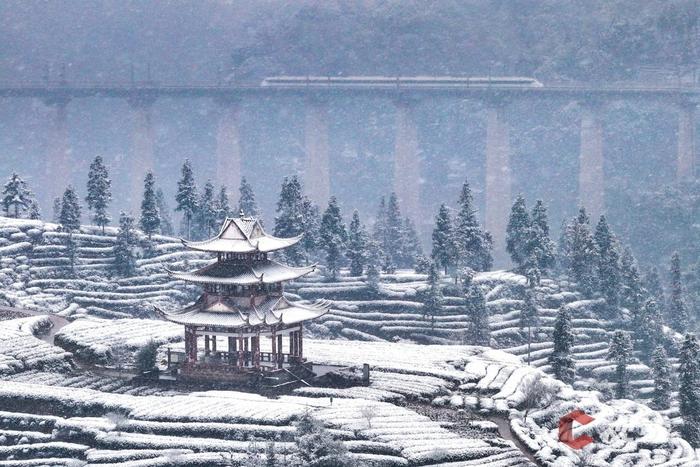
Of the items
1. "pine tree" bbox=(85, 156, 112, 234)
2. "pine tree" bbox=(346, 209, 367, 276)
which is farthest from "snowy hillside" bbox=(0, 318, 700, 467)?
"pine tree" bbox=(85, 156, 112, 234)

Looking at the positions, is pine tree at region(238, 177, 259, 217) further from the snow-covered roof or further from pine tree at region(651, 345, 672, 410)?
the snow-covered roof

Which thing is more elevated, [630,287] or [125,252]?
[125,252]

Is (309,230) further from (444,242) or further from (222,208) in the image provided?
(444,242)

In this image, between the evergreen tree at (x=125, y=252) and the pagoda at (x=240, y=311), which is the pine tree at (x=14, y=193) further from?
the pagoda at (x=240, y=311)

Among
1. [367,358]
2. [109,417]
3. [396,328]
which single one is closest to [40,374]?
[109,417]

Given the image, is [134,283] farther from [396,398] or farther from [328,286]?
[396,398]

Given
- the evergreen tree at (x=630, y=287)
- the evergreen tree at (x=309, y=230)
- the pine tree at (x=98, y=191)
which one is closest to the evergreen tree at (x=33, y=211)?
the pine tree at (x=98, y=191)

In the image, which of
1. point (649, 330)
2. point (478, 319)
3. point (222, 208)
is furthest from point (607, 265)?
point (222, 208)
